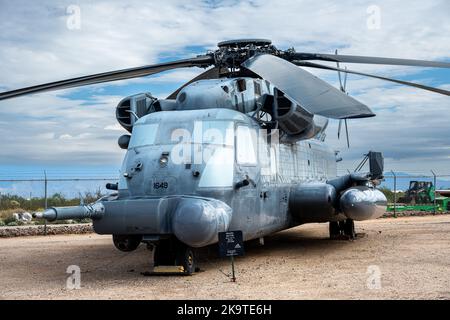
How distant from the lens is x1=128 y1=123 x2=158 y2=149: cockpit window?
11.3 m

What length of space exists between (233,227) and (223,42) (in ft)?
13.6

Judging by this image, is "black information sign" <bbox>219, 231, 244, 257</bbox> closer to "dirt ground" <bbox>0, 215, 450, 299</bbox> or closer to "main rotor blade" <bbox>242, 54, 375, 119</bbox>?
"dirt ground" <bbox>0, 215, 450, 299</bbox>

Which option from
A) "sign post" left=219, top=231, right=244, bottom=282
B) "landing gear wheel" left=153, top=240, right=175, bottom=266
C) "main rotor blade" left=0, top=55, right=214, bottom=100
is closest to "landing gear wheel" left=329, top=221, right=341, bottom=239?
"main rotor blade" left=0, top=55, right=214, bottom=100

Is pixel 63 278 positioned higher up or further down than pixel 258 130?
further down

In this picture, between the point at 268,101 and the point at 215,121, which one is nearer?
the point at 215,121

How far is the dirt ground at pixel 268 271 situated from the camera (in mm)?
8934

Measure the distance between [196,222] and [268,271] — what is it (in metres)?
2.23

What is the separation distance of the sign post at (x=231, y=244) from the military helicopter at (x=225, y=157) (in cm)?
Result: 15

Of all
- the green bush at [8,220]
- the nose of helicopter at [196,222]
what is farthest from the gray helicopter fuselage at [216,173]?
the green bush at [8,220]

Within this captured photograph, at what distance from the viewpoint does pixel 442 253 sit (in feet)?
42.1
